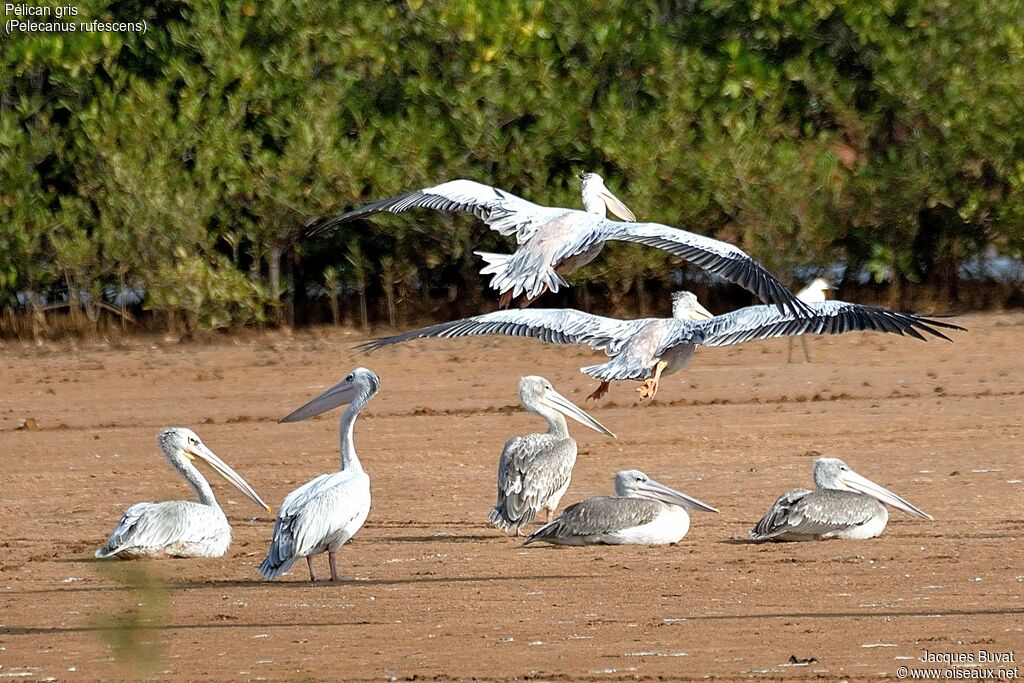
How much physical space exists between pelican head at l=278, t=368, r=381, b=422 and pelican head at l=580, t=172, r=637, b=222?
199 centimetres

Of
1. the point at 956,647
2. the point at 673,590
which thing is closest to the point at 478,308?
the point at 673,590

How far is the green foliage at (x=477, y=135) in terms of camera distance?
1766cm

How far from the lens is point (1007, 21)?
1759 centimetres

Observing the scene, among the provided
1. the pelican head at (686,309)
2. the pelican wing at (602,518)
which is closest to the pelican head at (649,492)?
the pelican wing at (602,518)

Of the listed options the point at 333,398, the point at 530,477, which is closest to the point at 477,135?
the point at 333,398

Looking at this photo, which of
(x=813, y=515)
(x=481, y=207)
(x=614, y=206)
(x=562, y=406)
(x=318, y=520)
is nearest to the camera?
(x=318, y=520)

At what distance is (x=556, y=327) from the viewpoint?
9.30 m

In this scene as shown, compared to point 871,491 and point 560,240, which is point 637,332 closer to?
point 560,240

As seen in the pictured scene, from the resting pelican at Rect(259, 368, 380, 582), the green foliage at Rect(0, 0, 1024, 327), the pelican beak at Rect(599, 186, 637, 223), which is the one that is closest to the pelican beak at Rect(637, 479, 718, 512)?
the resting pelican at Rect(259, 368, 380, 582)

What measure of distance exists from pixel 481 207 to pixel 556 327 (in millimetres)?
1308

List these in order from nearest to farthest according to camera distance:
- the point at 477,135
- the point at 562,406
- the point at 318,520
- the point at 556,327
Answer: the point at 318,520 < the point at 556,327 < the point at 562,406 < the point at 477,135

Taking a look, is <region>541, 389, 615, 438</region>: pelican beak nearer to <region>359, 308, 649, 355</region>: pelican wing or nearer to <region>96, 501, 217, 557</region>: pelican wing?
<region>359, 308, 649, 355</region>: pelican wing

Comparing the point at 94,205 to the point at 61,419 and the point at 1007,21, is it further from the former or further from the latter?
the point at 1007,21

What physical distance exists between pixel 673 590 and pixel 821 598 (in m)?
0.67
